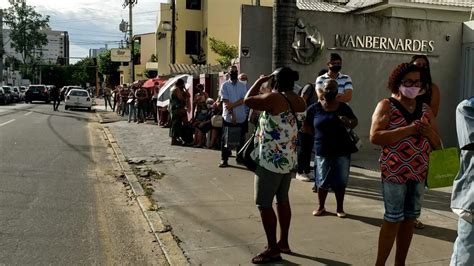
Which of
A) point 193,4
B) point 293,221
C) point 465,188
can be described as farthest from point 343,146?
point 193,4

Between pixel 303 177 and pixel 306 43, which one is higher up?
pixel 306 43

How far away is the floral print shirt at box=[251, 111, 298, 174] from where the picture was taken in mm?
4566

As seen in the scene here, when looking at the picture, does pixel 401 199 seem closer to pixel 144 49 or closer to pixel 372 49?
pixel 372 49

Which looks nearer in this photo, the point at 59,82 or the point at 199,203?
the point at 199,203

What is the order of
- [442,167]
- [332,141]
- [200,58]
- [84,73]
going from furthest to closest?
[84,73] < [200,58] < [332,141] < [442,167]

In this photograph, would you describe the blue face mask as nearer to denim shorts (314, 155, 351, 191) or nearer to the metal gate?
denim shorts (314, 155, 351, 191)

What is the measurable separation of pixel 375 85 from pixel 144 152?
19.2ft

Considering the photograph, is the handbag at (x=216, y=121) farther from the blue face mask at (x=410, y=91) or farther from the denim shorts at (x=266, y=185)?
the blue face mask at (x=410, y=91)

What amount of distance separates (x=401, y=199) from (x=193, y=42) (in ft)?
116

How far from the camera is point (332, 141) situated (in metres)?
6.00

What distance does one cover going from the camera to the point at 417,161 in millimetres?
3867

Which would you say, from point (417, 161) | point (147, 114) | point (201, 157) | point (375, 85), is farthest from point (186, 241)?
point (147, 114)

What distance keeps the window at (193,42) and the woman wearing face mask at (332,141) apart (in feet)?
107

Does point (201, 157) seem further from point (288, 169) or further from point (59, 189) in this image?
point (288, 169)
